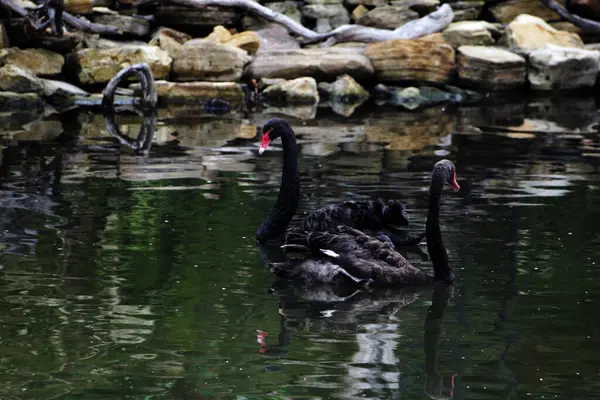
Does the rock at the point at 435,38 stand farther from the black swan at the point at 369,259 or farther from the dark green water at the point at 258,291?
the black swan at the point at 369,259

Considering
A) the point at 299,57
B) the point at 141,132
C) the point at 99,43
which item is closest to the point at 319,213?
the point at 141,132

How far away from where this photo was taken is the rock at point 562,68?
73.9 ft

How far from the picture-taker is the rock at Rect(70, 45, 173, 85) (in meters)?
20.1

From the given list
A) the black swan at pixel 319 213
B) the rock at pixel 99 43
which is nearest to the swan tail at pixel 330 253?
the black swan at pixel 319 213

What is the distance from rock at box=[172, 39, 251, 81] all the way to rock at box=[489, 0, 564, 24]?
676 centimetres

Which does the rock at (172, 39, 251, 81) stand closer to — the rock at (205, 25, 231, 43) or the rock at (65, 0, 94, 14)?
the rock at (205, 25, 231, 43)

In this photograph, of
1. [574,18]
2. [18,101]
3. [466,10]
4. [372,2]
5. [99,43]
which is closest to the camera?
[18,101]

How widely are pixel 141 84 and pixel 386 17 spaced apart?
6612 millimetres

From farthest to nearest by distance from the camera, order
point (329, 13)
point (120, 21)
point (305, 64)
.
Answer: point (329, 13) < point (120, 21) < point (305, 64)

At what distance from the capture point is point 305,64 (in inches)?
844

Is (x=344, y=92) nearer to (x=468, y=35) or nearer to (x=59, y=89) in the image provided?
(x=468, y=35)

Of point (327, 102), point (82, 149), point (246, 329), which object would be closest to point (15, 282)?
point (246, 329)

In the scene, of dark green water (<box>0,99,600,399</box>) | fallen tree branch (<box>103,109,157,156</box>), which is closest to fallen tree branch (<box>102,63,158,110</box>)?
fallen tree branch (<box>103,109,157,156</box>)

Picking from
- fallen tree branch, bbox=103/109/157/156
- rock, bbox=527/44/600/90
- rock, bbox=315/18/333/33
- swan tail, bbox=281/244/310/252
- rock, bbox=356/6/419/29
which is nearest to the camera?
swan tail, bbox=281/244/310/252
